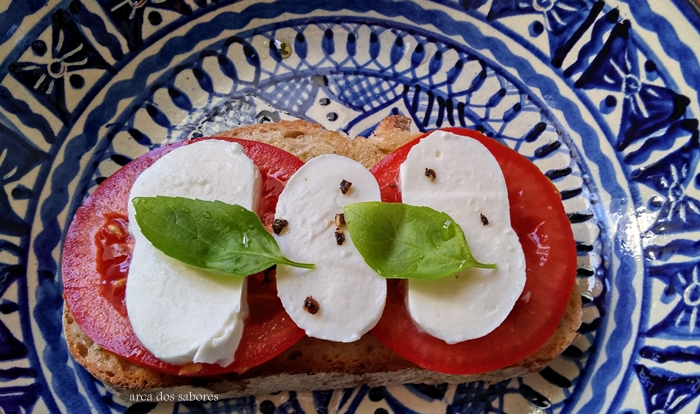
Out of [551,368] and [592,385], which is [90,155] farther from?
[592,385]

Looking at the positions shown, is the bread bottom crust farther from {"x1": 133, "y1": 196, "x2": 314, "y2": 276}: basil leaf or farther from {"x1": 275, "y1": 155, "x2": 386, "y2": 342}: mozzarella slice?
{"x1": 133, "y1": 196, "x2": 314, "y2": 276}: basil leaf

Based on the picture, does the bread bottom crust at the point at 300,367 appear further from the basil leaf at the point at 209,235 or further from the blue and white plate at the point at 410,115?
the basil leaf at the point at 209,235

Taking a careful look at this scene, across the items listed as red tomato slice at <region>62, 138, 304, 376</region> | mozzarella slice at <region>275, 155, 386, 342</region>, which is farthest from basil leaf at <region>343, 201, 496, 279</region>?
red tomato slice at <region>62, 138, 304, 376</region>

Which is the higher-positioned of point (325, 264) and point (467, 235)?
point (467, 235)

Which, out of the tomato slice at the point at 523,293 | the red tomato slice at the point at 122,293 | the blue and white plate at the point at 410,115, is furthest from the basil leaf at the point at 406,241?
the blue and white plate at the point at 410,115

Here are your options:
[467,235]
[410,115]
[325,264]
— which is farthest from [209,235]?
[410,115]

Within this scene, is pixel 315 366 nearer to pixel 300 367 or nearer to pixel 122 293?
pixel 300 367
